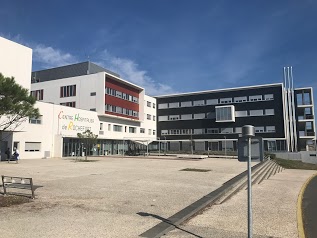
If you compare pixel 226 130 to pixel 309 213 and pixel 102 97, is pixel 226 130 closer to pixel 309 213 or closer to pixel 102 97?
pixel 102 97

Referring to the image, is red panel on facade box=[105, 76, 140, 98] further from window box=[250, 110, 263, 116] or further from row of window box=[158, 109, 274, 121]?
window box=[250, 110, 263, 116]

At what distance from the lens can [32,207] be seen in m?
9.30

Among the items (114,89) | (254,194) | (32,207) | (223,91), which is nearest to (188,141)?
(223,91)

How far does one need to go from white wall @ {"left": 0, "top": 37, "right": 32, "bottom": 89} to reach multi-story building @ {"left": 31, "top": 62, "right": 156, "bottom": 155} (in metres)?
11.4

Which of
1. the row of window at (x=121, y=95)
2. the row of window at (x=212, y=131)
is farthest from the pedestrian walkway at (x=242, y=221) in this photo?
the row of window at (x=212, y=131)

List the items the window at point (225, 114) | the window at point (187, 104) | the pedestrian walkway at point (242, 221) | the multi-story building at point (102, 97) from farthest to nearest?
the window at point (187, 104), the window at point (225, 114), the multi-story building at point (102, 97), the pedestrian walkway at point (242, 221)

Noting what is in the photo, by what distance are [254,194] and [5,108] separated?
10.1m

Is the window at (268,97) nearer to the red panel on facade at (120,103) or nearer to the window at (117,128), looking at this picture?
the red panel on facade at (120,103)

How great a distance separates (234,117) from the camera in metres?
64.8

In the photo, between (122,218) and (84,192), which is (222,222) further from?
(84,192)

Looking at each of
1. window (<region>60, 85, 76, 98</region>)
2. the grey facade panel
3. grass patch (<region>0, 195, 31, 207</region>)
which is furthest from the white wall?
grass patch (<region>0, 195, 31, 207</region>)

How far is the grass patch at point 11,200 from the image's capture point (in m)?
9.66

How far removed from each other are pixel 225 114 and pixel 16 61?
43.0 m

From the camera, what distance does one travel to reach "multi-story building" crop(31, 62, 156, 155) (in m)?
51.2
